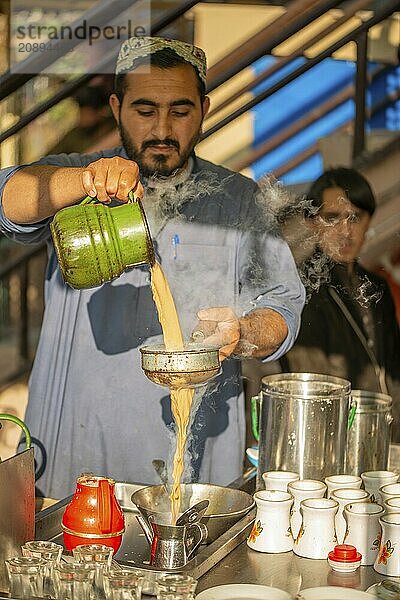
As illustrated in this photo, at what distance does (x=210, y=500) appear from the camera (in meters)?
2.42

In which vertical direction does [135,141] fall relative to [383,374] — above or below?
above

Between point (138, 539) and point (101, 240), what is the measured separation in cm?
66

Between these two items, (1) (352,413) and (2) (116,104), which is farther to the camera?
(2) (116,104)

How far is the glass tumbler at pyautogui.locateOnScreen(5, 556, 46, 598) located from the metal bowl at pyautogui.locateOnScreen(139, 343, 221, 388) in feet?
1.56

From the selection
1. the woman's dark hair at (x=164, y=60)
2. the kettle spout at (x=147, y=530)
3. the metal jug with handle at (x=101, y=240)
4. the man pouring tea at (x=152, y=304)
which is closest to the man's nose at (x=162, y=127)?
the man pouring tea at (x=152, y=304)

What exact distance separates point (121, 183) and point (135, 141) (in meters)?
0.82

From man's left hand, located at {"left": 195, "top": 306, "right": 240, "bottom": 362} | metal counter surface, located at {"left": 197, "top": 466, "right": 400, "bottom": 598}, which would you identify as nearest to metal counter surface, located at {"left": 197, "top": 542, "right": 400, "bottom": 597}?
metal counter surface, located at {"left": 197, "top": 466, "right": 400, "bottom": 598}

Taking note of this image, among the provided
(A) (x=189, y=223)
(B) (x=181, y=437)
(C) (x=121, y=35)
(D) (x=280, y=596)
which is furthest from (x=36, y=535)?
(C) (x=121, y=35)

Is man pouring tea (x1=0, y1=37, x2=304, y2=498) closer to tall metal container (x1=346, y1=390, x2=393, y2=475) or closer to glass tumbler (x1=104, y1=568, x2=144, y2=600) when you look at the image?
tall metal container (x1=346, y1=390, x2=393, y2=475)

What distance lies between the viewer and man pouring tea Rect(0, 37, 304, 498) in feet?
10.2

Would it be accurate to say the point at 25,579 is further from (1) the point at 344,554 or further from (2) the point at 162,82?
(2) the point at 162,82

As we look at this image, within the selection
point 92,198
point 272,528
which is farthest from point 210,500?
point 92,198

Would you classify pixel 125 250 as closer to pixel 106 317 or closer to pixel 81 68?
pixel 106 317

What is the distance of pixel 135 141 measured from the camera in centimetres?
317
